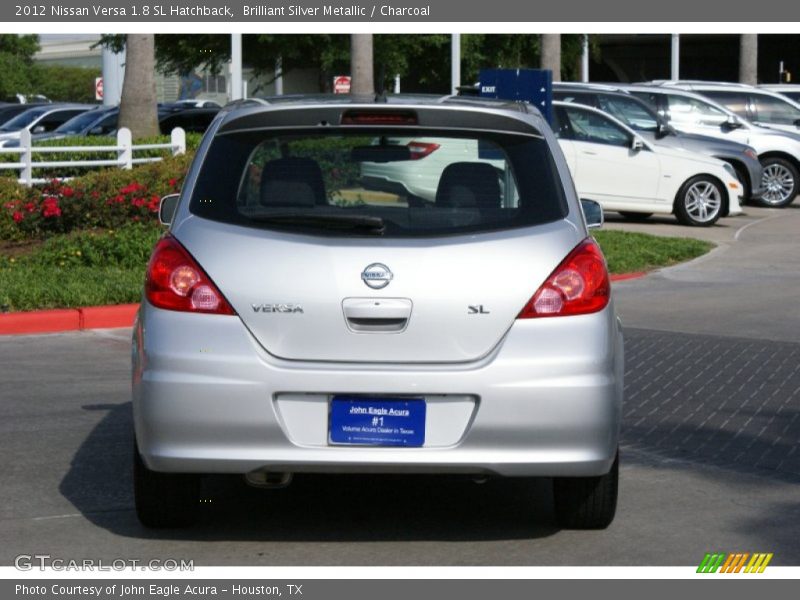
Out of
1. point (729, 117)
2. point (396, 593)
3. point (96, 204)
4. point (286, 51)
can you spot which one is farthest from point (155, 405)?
point (286, 51)

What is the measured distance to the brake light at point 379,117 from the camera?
572 centimetres

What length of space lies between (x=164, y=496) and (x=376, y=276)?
1262 mm

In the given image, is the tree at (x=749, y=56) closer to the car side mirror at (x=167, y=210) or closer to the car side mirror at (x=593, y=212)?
the car side mirror at (x=593, y=212)

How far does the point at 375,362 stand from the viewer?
211 inches

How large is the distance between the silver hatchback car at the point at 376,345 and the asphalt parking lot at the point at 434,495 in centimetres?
44

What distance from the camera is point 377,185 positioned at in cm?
589

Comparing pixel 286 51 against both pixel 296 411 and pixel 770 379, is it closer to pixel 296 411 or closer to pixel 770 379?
pixel 770 379

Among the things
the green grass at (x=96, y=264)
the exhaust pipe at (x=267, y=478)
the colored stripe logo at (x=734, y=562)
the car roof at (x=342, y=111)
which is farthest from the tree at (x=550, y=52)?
the exhaust pipe at (x=267, y=478)

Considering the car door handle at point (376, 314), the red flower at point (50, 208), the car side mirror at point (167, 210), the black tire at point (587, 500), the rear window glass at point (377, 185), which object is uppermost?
the rear window glass at point (377, 185)

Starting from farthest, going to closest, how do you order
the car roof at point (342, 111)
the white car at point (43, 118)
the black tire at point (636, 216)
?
the white car at point (43, 118) < the black tire at point (636, 216) < the car roof at point (342, 111)

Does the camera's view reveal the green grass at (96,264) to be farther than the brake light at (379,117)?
Yes

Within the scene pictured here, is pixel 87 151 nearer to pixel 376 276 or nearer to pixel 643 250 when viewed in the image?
pixel 643 250

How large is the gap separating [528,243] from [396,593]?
1.32m

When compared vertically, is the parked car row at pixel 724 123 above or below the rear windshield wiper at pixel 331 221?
below
